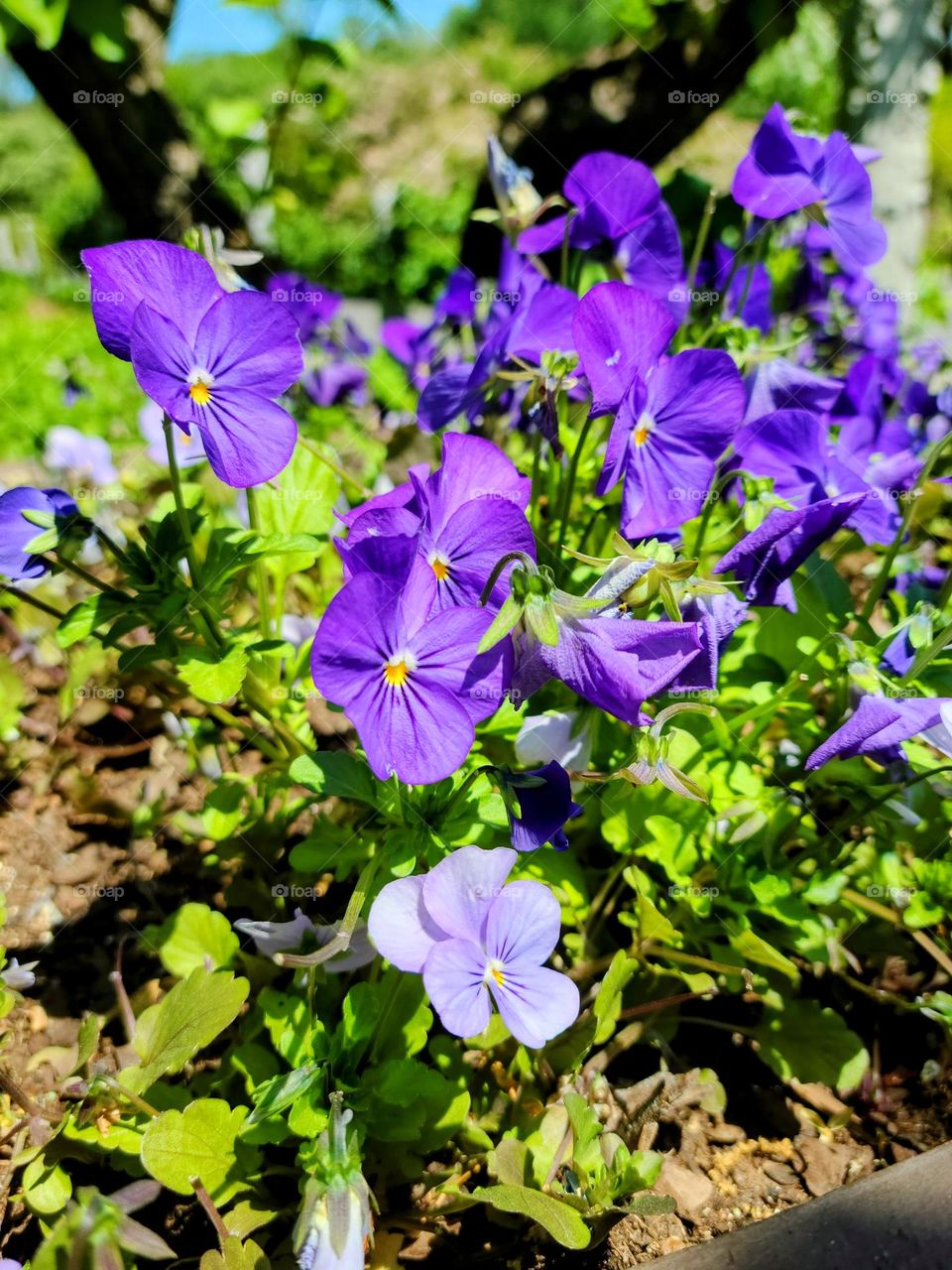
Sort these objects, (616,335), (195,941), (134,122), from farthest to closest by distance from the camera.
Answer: (134,122)
(195,941)
(616,335)

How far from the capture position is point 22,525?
1089 mm

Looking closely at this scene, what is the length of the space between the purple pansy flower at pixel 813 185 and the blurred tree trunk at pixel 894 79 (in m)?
2.55

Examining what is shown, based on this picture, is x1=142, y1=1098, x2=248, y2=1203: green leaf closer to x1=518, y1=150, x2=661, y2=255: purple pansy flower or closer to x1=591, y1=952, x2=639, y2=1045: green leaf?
x1=591, y1=952, x2=639, y2=1045: green leaf

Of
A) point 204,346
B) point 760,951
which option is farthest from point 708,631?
point 204,346

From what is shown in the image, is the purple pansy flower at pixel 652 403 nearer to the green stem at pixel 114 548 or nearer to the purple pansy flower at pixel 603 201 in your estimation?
the purple pansy flower at pixel 603 201

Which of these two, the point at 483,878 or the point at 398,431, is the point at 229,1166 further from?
the point at 398,431

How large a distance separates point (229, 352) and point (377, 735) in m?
0.41

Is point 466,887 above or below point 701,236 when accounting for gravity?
below

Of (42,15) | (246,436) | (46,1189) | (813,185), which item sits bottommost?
(46,1189)

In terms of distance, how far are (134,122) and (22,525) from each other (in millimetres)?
2394

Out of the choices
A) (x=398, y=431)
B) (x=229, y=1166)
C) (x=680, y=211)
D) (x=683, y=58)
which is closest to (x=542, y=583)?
(x=229, y=1166)

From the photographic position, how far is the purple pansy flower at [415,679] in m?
0.84

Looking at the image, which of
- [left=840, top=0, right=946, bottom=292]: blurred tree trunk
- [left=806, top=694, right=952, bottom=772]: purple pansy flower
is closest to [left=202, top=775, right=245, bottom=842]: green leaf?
[left=806, top=694, right=952, bottom=772]: purple pansy flower

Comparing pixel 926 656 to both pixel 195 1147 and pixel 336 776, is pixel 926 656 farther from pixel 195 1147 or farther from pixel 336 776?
pixel 195 1147
